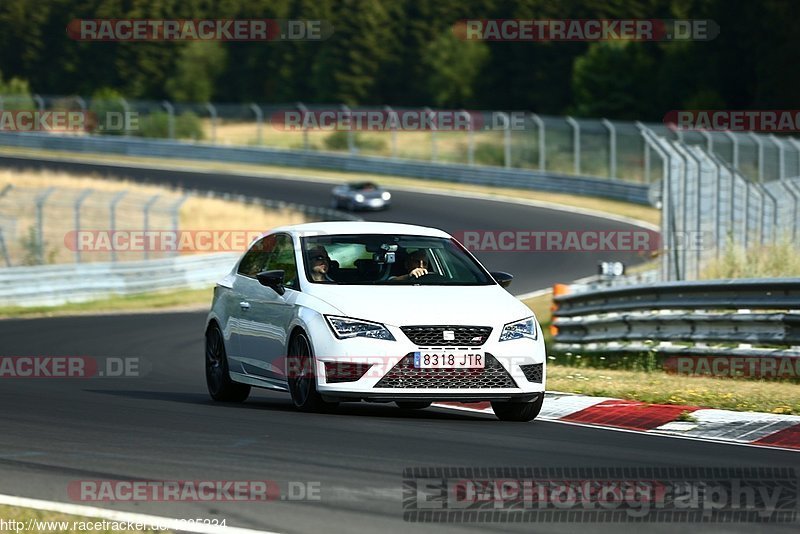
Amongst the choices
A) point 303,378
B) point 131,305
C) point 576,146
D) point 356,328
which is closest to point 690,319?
point 303,378

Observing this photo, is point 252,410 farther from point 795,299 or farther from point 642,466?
point 795,299

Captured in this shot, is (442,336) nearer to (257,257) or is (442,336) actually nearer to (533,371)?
(533,371)

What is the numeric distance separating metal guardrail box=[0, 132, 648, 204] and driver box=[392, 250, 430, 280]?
36463 mm

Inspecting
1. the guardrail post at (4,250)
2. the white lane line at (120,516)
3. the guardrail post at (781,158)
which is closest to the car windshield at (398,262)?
the white lane line at (120,516)

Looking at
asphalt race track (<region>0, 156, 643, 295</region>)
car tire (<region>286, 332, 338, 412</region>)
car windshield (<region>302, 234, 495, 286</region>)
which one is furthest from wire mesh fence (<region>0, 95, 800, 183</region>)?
car tire (<region>286, 332, 338, 412</region>)

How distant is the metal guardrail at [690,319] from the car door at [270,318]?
5563 millimetres

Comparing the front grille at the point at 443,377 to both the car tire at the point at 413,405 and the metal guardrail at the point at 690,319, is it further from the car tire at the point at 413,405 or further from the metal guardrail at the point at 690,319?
the metal guardrail at the point at 690,319

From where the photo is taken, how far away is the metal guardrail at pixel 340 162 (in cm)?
5078

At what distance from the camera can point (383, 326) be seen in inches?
424

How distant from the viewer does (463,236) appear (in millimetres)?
40438

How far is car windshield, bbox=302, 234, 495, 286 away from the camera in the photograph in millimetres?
11641

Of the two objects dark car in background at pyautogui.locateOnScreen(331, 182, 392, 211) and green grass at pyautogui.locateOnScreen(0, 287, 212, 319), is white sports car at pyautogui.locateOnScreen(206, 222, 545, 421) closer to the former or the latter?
green grass at pyautogui.locateOnScreen(0, 287, 212, 319)

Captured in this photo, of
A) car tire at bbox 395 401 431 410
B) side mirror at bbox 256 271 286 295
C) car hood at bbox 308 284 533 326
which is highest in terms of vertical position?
side mirror at bbox 256 271 286 295

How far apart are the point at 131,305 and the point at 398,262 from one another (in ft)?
62.5
